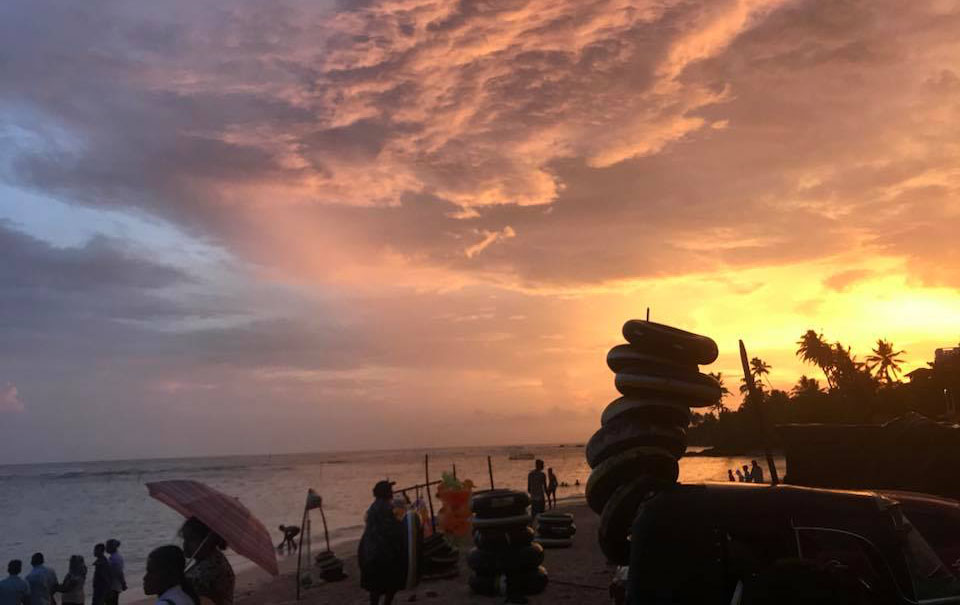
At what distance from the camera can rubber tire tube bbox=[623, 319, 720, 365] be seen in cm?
778

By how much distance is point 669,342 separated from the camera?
7.77 metres

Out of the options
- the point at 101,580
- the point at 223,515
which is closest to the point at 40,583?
the point at 101,580

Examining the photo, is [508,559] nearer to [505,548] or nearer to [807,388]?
[505,548]

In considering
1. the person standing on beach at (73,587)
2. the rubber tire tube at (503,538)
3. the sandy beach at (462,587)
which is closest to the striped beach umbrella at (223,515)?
the rubber tire tube at (503,538)

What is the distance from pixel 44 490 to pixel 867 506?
5302 inches

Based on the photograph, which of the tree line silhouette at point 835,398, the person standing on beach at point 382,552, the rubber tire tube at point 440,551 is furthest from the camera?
the tree line silhouette at point 835,398

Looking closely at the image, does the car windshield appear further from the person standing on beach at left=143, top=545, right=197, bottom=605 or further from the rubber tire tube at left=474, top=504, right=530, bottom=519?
the rubber tire tube at left=474, top=504, right=530, bottom=519

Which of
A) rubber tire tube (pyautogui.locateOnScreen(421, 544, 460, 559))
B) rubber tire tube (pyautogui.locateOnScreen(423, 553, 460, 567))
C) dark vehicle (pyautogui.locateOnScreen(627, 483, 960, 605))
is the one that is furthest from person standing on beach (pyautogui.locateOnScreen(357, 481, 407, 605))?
rubber tire tube (pyautogui.locateOnScreen(421, 544, 460, 559))

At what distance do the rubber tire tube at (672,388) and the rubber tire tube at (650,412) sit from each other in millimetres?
76

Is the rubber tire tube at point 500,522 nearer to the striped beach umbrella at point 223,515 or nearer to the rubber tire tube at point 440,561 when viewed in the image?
the rubber tire tube at point 440,561

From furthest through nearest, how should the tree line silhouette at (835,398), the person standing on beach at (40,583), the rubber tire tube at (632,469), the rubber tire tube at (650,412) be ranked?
the tree line silhouette at (835,398) < the person standing on beach at (40,583) < the rubber tire tube at (650,412) < the rubber tire tube at (632,469)

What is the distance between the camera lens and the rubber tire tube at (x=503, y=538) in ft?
45.0

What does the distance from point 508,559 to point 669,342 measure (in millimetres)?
7891

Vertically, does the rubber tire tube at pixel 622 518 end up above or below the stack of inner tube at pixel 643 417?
below
